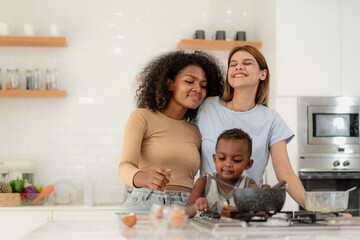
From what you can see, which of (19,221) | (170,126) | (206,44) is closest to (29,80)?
(19,221)

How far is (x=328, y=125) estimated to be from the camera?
14.8 ft

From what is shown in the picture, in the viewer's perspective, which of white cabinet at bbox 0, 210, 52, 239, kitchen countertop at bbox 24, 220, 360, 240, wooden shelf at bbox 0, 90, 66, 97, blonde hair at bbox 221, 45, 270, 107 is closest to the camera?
kitchen countertop at bbox 24, 220, 360, 240

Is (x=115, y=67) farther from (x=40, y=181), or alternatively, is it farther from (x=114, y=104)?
(x=40, y=181)

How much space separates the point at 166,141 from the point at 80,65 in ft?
8.87

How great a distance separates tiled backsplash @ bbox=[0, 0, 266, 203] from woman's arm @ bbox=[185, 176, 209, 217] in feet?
9.55

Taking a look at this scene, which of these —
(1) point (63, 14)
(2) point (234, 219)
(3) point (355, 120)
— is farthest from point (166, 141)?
(1) point (63, 14)

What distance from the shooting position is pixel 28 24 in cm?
477

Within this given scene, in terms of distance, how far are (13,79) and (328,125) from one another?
273cm

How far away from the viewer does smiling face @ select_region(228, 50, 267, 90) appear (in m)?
2.51

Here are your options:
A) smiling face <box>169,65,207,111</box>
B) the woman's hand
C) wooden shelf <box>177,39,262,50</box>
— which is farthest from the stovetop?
wooden shelf <box>177,39,262,50</box>

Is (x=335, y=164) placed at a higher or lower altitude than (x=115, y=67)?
lower

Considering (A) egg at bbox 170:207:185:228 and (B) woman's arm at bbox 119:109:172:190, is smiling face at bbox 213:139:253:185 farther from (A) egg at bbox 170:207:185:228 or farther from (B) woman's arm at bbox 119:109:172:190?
(A) egg at bbox 170:207:185:228

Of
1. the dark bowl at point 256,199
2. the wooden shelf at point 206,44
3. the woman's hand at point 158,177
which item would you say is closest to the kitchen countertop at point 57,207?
the wooden shelf at point 206,44

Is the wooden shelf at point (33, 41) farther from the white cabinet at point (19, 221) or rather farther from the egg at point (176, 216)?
the egg at point (176, 216)
